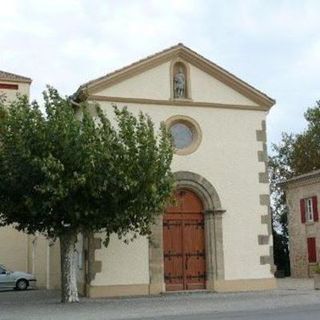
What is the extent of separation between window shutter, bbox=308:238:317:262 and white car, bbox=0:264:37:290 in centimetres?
1499

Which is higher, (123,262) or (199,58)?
(199,58)

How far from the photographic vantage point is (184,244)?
71.5 ft

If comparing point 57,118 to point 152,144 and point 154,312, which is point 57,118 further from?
point 154,312

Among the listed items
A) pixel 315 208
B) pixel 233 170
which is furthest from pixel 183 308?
pixel 315 208

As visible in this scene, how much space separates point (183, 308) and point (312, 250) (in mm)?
20114

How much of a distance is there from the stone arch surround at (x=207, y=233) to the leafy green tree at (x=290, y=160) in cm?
2087

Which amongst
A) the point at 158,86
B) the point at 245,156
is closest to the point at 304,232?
the point at 245,156

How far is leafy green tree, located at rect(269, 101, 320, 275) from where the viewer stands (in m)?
43.5

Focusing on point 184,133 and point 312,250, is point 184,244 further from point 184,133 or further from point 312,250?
point 312,250

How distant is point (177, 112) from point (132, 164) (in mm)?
5403

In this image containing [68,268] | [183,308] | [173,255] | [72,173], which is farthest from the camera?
[173,255]

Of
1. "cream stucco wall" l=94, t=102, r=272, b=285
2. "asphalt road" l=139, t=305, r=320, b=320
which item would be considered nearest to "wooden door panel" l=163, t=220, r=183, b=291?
"cream stucco wall" l=94, t=102, r=272, b=285

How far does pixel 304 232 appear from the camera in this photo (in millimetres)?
35562

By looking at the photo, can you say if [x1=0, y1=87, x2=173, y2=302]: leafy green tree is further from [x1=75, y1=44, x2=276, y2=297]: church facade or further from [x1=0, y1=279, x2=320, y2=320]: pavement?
[x1=75, y1=44, x2=276, y2=297]: church facade
